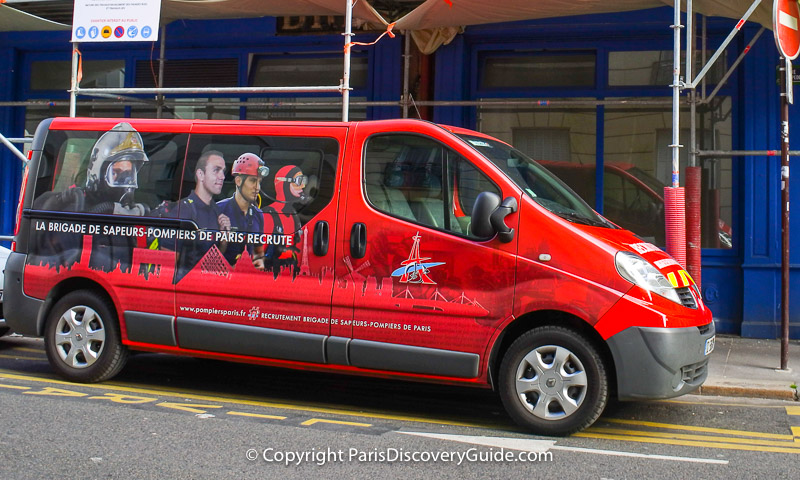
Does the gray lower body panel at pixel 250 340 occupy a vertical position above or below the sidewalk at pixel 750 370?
above

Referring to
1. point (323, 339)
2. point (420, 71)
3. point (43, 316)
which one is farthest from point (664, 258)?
point (420, 71)

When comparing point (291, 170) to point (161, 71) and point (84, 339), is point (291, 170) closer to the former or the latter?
point (84, 339)

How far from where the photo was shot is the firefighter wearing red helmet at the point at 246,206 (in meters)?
6.54

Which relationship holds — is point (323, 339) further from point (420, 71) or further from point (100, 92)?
point (420, 71)

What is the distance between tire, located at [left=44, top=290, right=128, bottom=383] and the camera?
7039 mm

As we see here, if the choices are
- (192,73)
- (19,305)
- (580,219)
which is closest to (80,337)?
(19,305)

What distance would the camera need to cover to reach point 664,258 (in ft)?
20.0

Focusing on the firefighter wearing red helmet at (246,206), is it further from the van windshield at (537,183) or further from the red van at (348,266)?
the van windshield at (537,183)

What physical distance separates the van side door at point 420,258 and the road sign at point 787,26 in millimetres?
3449

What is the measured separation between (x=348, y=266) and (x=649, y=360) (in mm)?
2221

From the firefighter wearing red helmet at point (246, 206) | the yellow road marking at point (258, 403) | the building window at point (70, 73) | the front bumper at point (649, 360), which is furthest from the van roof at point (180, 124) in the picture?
the building window at point (70, 73)

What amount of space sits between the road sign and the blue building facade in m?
1.82

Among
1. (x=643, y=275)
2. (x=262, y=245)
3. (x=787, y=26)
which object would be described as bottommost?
(x=643, y=275)

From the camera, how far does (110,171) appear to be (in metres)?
7.09
